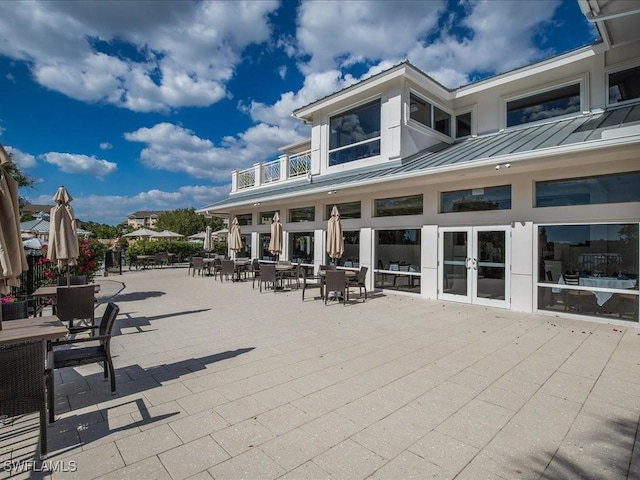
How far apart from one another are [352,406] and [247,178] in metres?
17.2

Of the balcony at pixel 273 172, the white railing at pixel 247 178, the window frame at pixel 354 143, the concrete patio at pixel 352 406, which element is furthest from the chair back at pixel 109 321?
the white railing at pixel 247 178

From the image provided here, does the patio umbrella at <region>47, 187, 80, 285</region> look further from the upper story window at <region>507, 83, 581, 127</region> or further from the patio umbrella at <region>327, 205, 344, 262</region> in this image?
the upper story window at <region>507, 83, 581, 127</region>

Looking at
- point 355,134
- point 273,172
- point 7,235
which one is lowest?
point 7,235

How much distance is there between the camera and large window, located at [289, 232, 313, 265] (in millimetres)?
14326

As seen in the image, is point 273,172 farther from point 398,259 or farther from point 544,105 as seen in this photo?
point 544,105

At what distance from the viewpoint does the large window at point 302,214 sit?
14.2 meters

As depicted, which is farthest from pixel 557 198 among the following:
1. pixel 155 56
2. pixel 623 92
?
pixel 155 56

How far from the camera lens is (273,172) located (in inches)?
680

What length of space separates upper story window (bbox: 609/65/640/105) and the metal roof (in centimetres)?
54

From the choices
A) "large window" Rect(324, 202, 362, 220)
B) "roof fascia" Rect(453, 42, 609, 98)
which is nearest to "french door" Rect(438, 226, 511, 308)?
"large window" Rect(324, 202, 362, 220)

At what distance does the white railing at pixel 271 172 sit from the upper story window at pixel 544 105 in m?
10.5

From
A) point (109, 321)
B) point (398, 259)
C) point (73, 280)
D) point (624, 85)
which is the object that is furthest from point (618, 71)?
point (73, 280)

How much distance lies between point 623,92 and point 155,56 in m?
15.7

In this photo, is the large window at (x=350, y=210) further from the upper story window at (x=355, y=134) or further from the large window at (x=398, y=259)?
the upper story window at (x=355, y=134)
